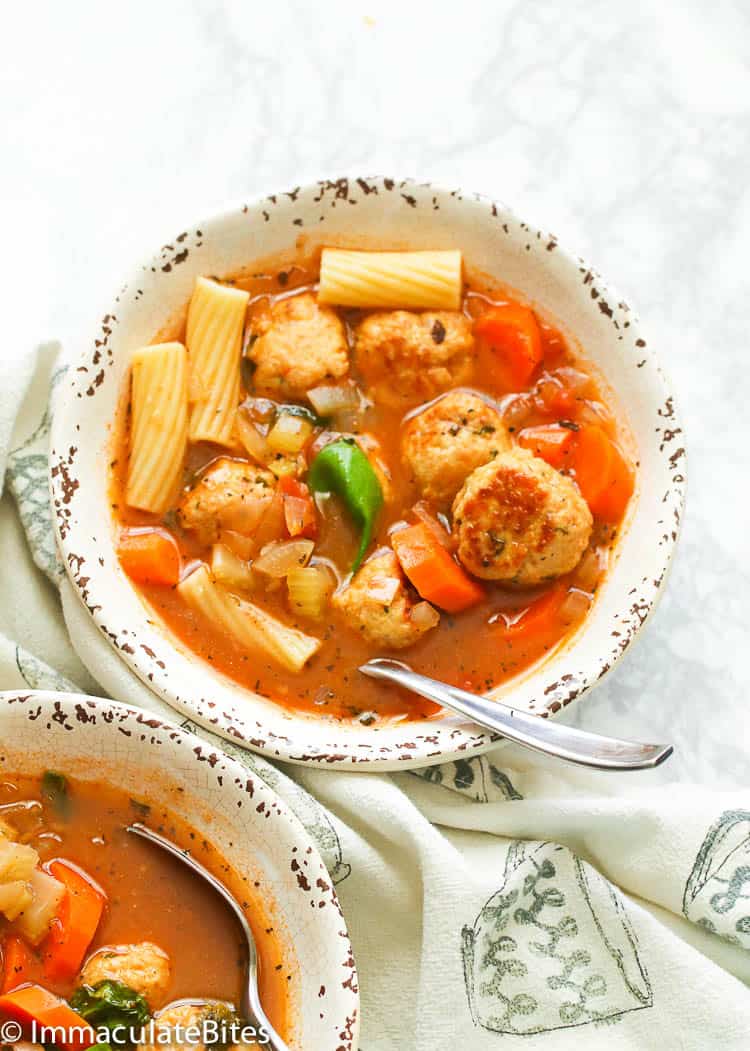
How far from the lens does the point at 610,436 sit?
13.8 ft

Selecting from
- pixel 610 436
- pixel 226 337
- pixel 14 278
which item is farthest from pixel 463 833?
pixel 14 278

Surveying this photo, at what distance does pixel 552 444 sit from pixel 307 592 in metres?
0.91

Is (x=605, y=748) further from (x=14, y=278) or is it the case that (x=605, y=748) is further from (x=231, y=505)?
(x=14, y=278)

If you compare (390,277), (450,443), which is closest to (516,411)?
(450,443)

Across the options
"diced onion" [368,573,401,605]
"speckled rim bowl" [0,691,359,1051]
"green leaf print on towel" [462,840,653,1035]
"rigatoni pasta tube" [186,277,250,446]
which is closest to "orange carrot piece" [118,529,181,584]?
"rigatoni pasta tube" [186,277,250,446]

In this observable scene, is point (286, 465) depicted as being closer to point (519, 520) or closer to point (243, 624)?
point (243, 624)

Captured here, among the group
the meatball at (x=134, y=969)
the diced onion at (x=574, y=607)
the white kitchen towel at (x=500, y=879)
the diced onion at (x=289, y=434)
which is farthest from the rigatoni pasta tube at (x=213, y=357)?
the meatball at (x=134, y=969)

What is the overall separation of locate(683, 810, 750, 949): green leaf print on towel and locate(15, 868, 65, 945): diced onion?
189 cm

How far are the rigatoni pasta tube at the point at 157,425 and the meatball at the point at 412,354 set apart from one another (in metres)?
0.59

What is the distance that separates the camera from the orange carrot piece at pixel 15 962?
12.2 ft

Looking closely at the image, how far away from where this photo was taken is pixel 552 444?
13.8 ft

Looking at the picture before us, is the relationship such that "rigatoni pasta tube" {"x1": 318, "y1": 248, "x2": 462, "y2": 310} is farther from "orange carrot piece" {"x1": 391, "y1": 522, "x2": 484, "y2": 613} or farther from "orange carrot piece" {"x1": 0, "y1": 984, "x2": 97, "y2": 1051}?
"orange carrot piece" {"x1": 0, "y1": 984, "x2": 97, "y2": 1051}

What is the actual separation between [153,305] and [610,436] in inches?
59.2

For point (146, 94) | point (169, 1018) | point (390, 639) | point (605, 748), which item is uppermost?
point (146, 94)
